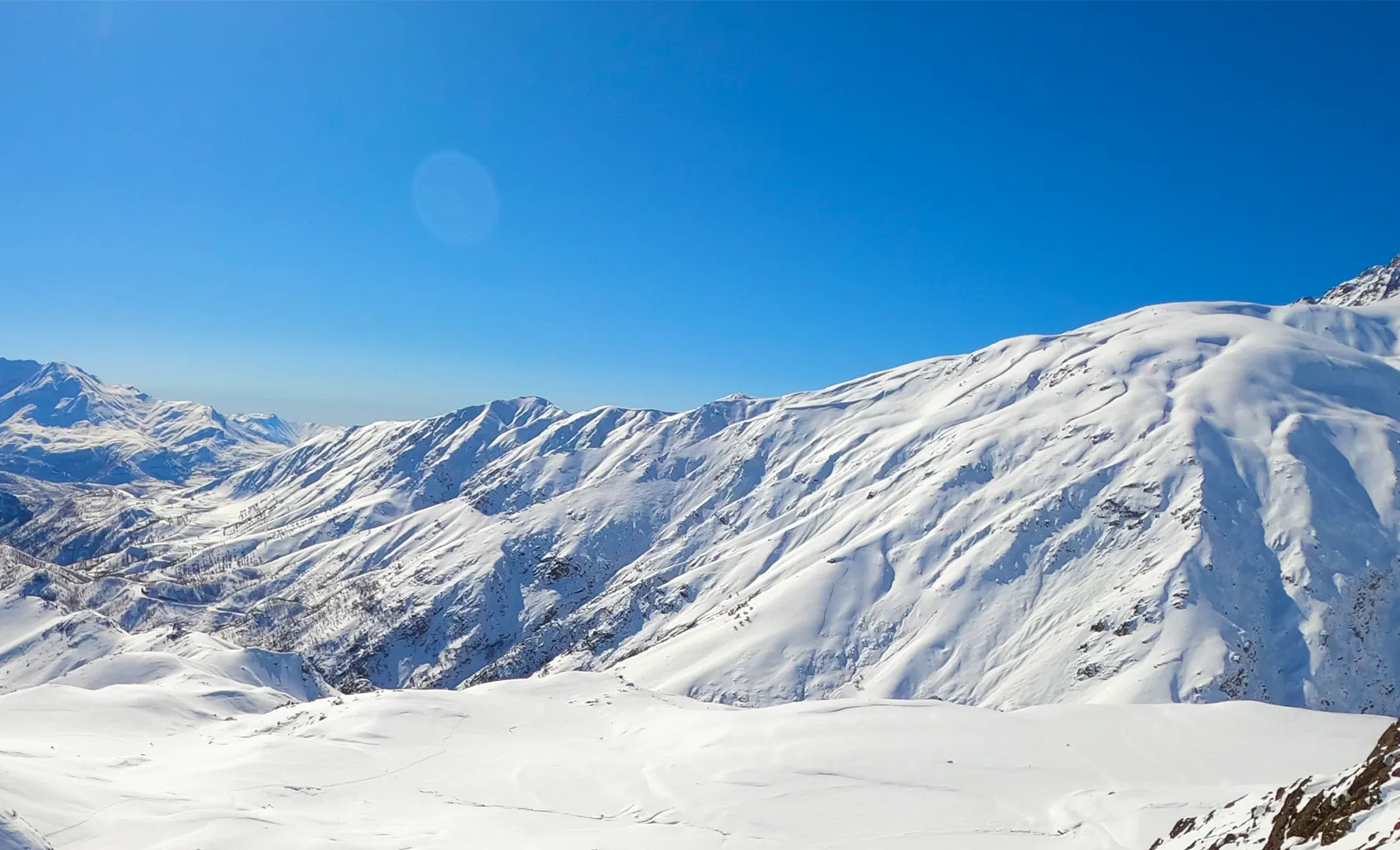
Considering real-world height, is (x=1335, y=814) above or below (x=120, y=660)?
above

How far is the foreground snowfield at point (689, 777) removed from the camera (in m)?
39.0

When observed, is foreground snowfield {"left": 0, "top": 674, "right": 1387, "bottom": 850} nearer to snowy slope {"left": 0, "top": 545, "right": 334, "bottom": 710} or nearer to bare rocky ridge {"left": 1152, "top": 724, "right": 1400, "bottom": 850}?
bare rocky ridge {"left": 1152, "top": 724, "right": 1400, "bottom": 850}

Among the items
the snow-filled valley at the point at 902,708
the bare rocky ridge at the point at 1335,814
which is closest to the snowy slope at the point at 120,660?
the snow-filled valley at the point at 902,708

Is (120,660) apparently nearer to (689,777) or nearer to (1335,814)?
(689,777)

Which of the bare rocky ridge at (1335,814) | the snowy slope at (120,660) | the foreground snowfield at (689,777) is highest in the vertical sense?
the bare rocky ridge at (1335,814)

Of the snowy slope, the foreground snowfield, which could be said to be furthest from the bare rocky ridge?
the snowy slope

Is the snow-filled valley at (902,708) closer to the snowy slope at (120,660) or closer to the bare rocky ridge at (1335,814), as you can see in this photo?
the bare rocky ridge at (1335,814)

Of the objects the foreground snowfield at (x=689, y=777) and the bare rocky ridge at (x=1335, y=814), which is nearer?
the bare rocky ridge at (x=1335, y=814)

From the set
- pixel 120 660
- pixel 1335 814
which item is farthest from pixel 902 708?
pixel 120 660

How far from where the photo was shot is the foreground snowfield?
39000 mm

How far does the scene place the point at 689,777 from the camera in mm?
49719

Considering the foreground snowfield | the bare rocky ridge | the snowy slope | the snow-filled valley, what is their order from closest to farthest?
the bare rocky ridge
the foreground snowfield
the snow-filled valley
the snowy slope

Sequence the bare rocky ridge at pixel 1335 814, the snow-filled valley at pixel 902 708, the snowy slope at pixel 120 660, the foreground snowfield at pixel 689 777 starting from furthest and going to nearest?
the snowy slope at pixel 120 660, the snow-filled valley at pixel 902 708, the foreground snowfield at pixel 689 777, the bare rocky ridge at pixel 1335 814

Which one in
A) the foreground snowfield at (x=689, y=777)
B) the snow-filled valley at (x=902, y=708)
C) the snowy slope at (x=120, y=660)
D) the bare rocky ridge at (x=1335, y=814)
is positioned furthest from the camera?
the snowy slope at (x=120, y=660)
